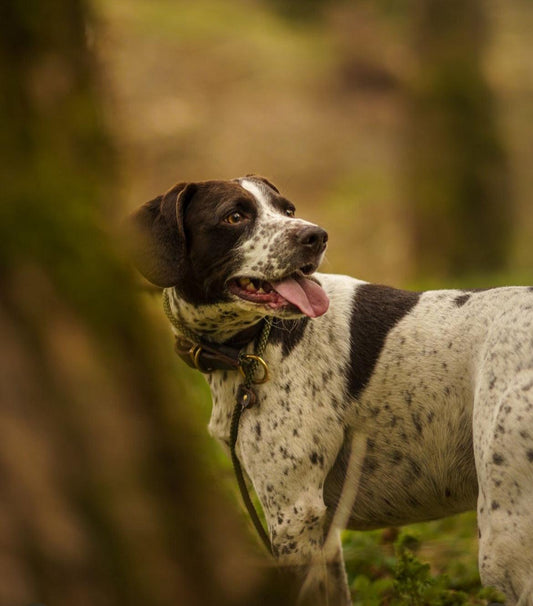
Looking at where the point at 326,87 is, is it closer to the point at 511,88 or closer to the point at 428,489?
the point at 511,88

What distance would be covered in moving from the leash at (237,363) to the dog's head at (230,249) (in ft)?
0.54

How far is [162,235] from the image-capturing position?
335 centimetres

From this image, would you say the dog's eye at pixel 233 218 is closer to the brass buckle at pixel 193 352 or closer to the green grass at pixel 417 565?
the brass buckle at pixel 193 352

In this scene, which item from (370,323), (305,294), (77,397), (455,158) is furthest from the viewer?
(455,158)

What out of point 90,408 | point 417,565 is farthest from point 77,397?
point 417,565

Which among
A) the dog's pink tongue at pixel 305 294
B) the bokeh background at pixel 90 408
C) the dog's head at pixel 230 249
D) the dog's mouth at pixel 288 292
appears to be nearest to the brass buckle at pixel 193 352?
the dog's head at pixel 230 249

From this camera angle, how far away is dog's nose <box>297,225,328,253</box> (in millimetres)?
3191

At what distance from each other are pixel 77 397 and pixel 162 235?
1809 mm

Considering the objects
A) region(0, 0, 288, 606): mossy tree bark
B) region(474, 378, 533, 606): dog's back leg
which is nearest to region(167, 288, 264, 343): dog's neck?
region(474, 378, 533, 606): dog's back leg

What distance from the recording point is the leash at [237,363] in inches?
125

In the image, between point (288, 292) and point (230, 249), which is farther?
point (230, 249)

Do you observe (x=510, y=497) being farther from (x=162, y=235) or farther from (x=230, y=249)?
(x=162, y=235)

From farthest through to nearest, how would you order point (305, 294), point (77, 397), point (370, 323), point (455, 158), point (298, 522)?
point (455, 158), point (370, 323), point (305, 294), point (298, 522), point (77, 397)

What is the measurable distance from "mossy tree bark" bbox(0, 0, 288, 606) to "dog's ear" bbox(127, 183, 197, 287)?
4.47 ft
